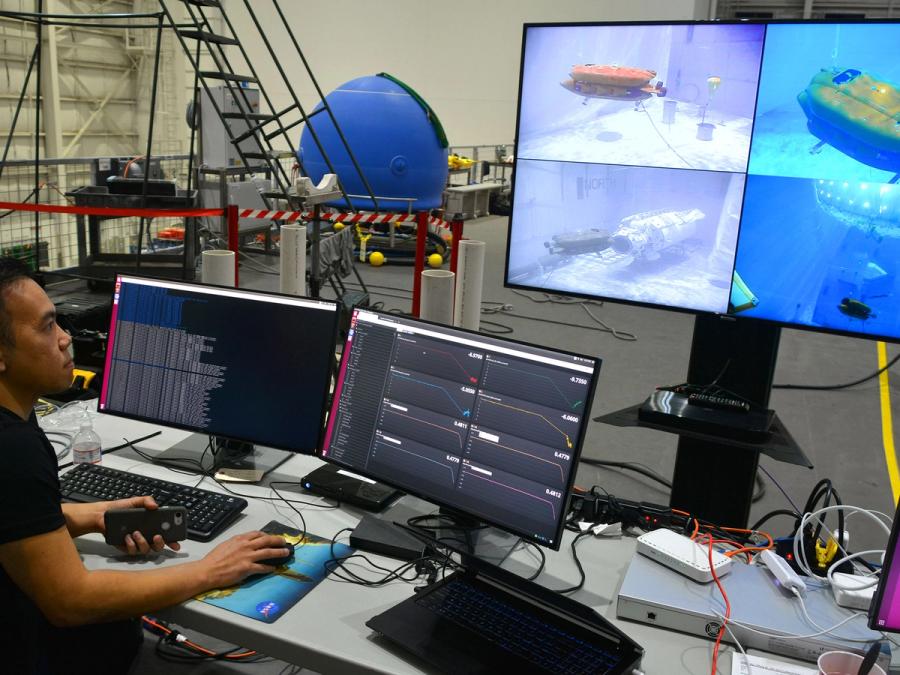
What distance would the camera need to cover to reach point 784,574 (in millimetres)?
1575

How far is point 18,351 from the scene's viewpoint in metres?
1.45

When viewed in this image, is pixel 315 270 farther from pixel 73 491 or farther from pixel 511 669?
pixel 511 669

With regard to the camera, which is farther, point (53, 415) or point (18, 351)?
point (53, 415)

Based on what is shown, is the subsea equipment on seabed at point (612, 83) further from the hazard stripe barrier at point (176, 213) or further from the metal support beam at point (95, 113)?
the metal support beam at point (95, 113)

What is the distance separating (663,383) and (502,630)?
13.0 feet

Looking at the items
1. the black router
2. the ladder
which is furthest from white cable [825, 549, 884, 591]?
the ladder

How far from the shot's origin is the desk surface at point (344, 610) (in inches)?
54.4

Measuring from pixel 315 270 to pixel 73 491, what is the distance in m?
2.21

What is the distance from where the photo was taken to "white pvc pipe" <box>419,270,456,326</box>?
88.3 inches

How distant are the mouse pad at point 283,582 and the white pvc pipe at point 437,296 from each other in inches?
30.5

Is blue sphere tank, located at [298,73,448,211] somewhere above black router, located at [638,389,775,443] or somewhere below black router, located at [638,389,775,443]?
above

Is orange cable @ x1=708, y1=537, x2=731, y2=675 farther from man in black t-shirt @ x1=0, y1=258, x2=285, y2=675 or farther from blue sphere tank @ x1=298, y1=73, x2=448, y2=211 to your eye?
blue sphere tank @ x1=298, y1=73, x2=448, y2=211

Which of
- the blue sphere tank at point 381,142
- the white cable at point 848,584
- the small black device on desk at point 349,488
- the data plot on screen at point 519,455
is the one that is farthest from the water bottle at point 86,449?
the blue sphere tank at point 381,142

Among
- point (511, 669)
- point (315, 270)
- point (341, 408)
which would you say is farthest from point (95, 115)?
point (511, 669)
